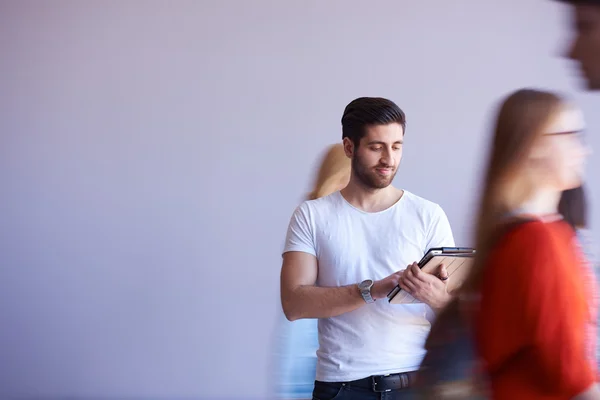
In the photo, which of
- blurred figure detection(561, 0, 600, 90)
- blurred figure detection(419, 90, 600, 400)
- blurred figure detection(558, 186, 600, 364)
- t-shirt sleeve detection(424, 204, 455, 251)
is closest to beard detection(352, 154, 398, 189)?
t-shirt sleeve detection(424, 204, 455, 251)

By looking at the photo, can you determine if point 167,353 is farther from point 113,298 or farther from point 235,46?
point 235,46

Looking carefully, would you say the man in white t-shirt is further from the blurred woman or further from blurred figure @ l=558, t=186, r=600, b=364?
the blurred woman

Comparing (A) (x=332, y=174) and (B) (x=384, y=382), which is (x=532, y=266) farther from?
(A) (x=332, y=174)

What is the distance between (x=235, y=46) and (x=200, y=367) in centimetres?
188

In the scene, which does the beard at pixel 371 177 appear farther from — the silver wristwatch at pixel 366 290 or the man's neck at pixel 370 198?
the silver wristwatch at pixel 366 290

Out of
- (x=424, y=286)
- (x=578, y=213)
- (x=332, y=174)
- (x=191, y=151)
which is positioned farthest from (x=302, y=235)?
(x=191, y=151)

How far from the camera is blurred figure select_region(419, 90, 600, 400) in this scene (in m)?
0.97

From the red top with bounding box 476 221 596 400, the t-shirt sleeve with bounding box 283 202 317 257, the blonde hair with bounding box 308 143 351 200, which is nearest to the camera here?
the red top with bounding box 476 221 596 400

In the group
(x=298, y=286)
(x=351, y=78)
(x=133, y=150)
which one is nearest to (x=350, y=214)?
(x=298, y=286)

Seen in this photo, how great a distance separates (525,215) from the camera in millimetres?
1035

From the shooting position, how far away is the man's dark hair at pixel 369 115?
7.72ft

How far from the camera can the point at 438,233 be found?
7.63ft

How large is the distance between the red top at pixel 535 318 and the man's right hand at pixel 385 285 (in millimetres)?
1044

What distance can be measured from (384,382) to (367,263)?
0.35 m
